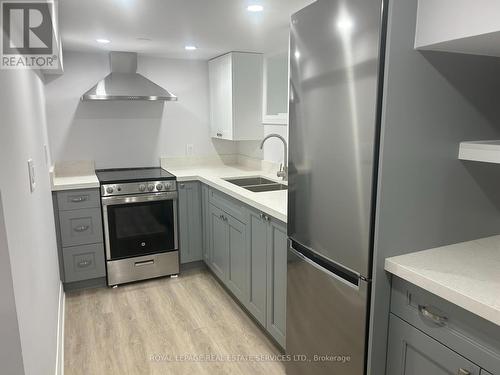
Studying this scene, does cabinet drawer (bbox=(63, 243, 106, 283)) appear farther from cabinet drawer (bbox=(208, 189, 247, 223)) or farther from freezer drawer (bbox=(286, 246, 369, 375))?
freezer drawer (bbox=(286, 246, 369, 375))

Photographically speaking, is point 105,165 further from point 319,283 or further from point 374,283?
point 374,283

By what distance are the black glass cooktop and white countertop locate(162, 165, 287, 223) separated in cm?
14

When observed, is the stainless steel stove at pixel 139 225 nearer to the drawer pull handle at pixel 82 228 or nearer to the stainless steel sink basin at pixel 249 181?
the drawer pull handle at pixel 82 228

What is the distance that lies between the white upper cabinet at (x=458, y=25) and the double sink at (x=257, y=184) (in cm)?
191

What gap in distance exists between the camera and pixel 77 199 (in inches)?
121

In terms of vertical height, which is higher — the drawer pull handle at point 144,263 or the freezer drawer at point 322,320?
the freezer drawer at point 322,320

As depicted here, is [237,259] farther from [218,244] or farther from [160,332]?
[160,332]

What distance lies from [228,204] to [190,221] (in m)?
0.79

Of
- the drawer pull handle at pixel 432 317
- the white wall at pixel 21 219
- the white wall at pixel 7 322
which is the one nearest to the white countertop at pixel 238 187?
the drawer pull handle at pixel 432 317

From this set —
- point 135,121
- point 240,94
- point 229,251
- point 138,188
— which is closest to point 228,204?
point 229,251

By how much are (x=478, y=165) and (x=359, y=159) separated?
576 millimetres

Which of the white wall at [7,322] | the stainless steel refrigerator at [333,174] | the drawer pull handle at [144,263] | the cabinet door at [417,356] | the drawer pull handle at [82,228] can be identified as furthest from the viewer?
the drawer pull handle at [144,263]

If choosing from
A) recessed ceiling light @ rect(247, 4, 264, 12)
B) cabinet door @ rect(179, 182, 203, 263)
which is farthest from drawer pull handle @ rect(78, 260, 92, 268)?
recessed ceiling light @ rect(247, 4, 264, 12)

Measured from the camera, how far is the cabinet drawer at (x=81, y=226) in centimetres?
307
